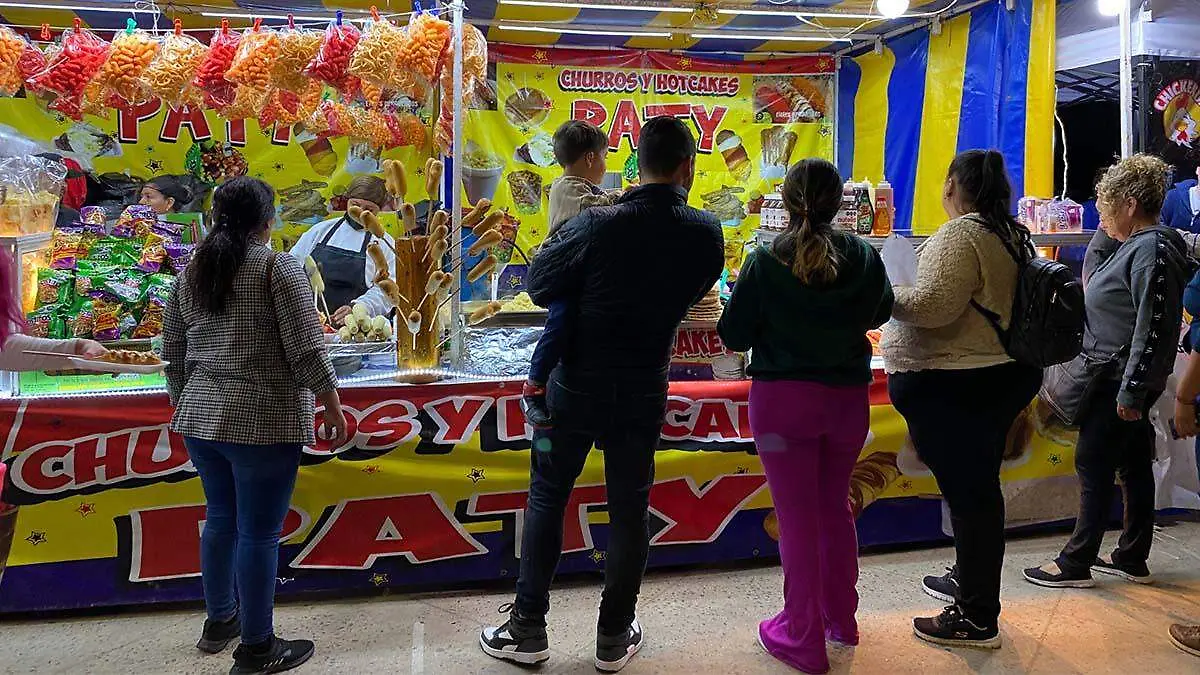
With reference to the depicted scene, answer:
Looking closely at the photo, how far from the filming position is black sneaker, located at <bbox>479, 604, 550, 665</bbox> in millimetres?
2529

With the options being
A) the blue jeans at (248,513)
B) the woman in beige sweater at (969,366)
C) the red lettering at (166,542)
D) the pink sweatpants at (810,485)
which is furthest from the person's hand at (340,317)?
the woman in beige sweater at (969,366)

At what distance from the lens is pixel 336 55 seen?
326 cm

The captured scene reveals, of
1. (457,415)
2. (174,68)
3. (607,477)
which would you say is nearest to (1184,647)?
(607,477)

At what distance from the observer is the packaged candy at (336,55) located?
326 cm

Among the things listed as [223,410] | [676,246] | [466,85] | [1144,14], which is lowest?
[223,410]

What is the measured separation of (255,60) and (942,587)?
3.14 metres

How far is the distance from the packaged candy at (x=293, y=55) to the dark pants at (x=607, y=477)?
176cm

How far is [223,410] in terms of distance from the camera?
7.58ft

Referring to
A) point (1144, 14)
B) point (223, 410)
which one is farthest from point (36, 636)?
point (1144, 14)

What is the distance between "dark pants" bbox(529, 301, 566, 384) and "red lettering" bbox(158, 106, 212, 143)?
11.6 ft

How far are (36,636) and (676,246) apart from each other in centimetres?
230

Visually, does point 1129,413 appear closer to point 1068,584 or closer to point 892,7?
point 1068,584

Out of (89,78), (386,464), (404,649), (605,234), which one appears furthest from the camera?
(89,78)

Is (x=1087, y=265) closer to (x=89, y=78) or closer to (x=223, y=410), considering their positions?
(x=223, y=410)
